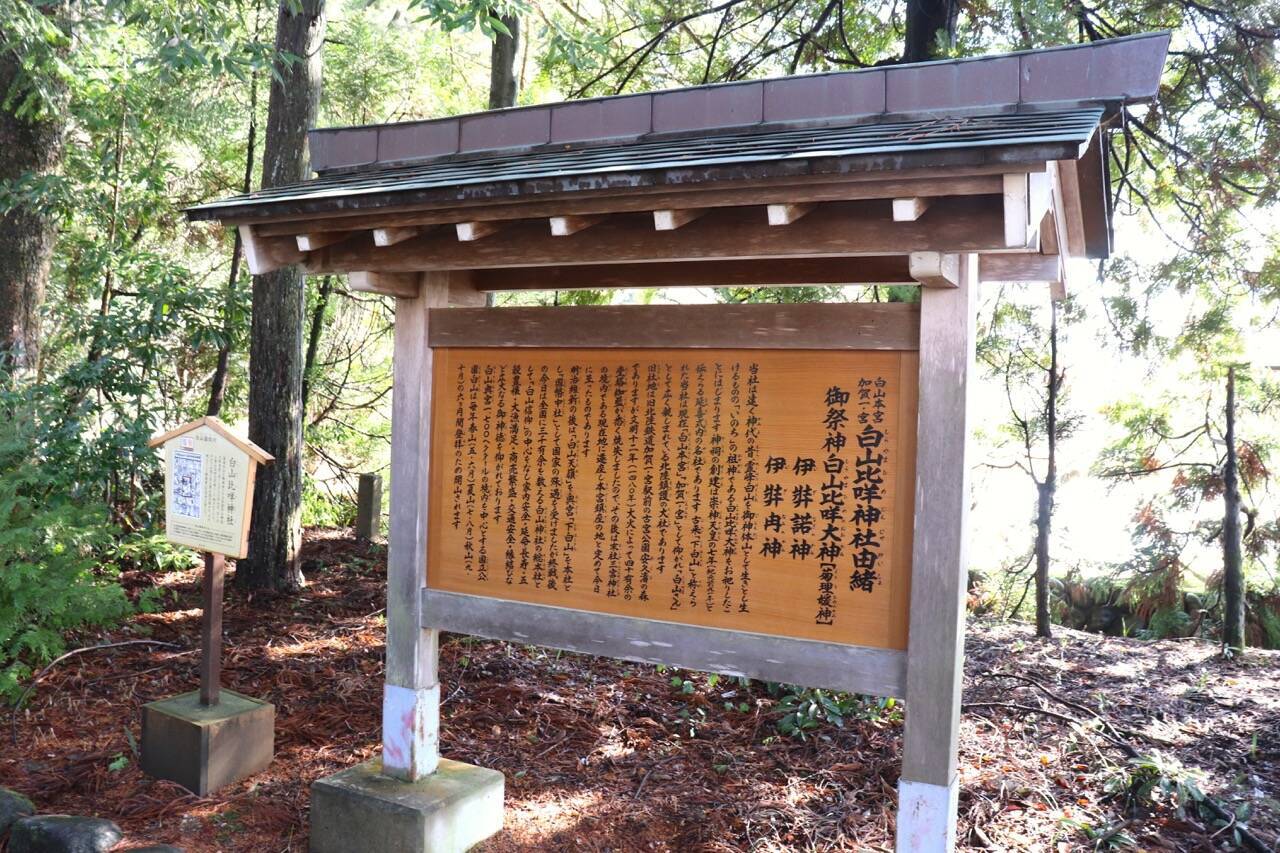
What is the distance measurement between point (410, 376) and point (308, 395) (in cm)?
679

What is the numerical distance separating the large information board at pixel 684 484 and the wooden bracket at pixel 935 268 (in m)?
0.32

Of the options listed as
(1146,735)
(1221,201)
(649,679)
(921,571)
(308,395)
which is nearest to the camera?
(921,571)

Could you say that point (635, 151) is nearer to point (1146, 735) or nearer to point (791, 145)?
point (791, 145)

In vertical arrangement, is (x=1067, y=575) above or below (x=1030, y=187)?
below

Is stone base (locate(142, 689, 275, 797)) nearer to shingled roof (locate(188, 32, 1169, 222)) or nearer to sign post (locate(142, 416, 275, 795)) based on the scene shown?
sign post (locate(142, 416, 275, 795))

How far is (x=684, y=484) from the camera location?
11.8 ft

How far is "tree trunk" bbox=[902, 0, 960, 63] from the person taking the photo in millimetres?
6711

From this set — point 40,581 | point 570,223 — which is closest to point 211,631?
point 40,581

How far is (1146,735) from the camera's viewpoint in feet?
17.7

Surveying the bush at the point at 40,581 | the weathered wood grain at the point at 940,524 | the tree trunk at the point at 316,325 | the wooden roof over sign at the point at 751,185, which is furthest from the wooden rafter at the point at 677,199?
the tree trunk at the point at 316,325

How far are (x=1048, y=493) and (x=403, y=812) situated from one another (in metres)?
7.01

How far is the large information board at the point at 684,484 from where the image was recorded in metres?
3.25

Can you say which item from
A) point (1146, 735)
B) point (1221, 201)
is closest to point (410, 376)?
point (1146, 735)

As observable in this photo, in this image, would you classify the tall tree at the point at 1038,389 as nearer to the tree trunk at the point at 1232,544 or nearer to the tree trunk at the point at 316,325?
the tree trunk at the point at 1232,544
